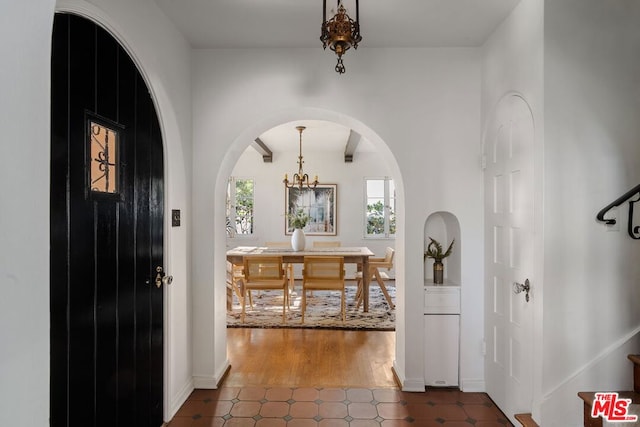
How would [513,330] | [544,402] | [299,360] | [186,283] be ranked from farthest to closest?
[299,360] < [186,283] < [513,330] < [544,402]

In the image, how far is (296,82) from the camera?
317 centimetres

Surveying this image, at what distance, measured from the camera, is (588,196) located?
2.13 meters

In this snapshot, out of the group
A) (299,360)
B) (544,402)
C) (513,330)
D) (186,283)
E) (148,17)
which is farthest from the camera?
(299,360)

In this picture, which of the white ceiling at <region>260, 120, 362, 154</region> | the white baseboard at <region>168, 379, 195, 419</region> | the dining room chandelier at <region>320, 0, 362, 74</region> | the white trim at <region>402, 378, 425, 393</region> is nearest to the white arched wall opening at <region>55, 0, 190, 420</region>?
the white baseboard at <region>168, 379, 195, 419</region>

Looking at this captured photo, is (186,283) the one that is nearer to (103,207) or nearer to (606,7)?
(103,207)

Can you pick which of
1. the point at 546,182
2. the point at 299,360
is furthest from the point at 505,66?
the point at 299,360

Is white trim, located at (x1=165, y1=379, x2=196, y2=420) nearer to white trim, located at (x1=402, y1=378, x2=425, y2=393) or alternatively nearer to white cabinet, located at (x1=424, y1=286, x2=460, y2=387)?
white trim, located at (x1=402, y1=378, x2=425, y2=393)

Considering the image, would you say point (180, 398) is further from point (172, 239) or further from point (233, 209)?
point (233, 209)

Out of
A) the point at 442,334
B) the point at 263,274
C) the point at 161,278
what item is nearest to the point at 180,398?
the point at 161,278

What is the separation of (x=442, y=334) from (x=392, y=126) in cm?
175

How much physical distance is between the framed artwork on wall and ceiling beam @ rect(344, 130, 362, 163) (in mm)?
648

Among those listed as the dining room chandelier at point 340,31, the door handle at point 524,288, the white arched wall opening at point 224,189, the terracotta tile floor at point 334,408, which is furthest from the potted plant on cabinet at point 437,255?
A: the dining room chandelier at point 340,31

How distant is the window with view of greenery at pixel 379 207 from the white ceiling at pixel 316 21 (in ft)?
17.5

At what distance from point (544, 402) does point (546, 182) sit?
122 cm
